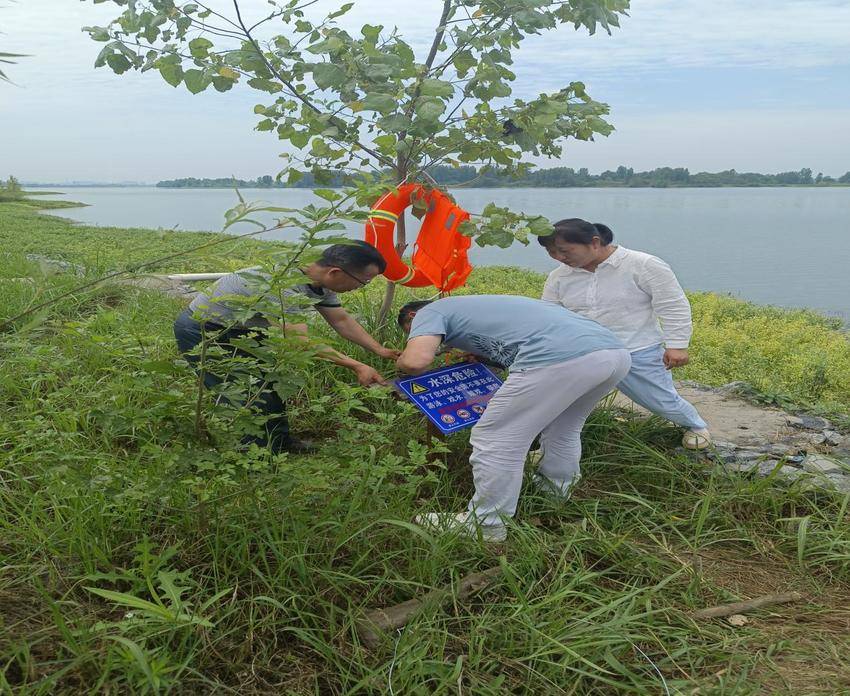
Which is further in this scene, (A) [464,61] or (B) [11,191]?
(A) [464,61]

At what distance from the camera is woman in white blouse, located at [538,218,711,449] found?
12.3ft

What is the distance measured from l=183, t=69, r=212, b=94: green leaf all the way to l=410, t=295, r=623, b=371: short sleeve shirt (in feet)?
5.70

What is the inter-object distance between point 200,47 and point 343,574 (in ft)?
9.22

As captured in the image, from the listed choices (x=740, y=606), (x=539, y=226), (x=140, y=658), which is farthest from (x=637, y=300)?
(x=140, y=658)

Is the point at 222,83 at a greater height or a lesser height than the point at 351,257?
greater

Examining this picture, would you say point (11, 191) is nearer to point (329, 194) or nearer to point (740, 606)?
point (329, 194)

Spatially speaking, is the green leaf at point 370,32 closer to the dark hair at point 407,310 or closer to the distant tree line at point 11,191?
the dark hair at point 407,310

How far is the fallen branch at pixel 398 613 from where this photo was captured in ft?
7.34

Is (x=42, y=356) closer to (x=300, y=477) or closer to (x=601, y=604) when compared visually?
(x=300, y=477)

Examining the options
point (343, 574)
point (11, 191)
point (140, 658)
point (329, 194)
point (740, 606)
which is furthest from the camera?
point (740, 606)

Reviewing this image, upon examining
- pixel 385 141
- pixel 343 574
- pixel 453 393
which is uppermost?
pixel 385 141

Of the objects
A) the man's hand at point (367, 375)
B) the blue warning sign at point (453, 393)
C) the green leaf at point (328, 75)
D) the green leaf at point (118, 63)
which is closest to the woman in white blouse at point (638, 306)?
the blue warning sign at point (453, 393)

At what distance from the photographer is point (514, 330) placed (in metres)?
3.05

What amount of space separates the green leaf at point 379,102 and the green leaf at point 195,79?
3.13 feet
